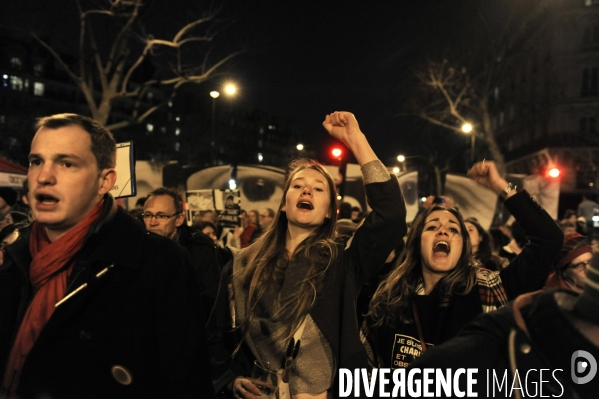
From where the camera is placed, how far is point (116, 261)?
7.53 feet

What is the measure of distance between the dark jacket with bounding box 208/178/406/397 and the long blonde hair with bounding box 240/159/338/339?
0.06 metres

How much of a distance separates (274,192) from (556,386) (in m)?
12.0

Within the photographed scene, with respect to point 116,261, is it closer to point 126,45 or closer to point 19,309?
point 19,309

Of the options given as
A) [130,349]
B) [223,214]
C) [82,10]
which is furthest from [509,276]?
[82,10]

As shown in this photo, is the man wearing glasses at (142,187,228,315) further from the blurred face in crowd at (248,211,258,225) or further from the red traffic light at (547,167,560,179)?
the red traffic light at (547,167,560,179)

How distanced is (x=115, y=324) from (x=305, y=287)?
110 cm

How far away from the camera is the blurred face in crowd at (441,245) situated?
11.8 feet

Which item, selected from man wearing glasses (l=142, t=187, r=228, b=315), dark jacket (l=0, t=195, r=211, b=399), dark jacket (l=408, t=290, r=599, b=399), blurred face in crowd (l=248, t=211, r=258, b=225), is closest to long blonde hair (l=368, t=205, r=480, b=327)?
dark jacket (l=0, t=195, r=211, b=399)

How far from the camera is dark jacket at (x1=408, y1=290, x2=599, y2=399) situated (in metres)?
1.35

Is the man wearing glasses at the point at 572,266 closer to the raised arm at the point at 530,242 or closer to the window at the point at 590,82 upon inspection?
the raised arm at the point at 530,242

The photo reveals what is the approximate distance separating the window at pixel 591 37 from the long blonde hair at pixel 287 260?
51469 mm

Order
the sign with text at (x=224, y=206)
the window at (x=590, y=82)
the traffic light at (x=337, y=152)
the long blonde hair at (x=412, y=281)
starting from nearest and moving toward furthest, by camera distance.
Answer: the long blonde hair at (x=412, y=281) < the sign with text at (x=224, y=206) < the traffic light at (x=337, y=152) < the window at (x=590, y=82)

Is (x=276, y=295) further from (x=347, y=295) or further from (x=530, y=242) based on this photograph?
(x=530, y=242)

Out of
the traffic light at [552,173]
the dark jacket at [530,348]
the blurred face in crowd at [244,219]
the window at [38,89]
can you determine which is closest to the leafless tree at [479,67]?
the traffic light at [552,173]
